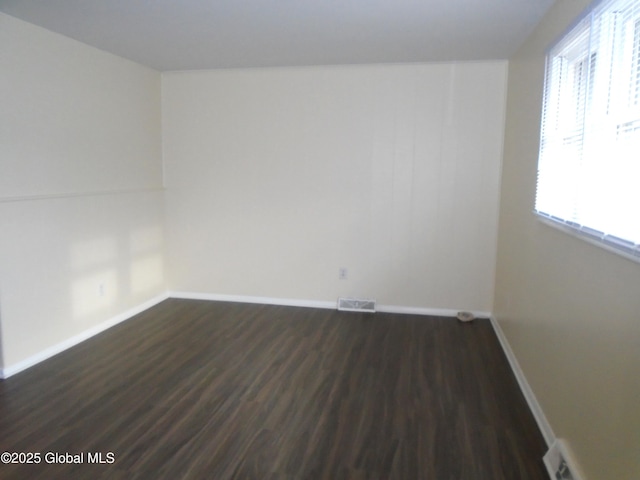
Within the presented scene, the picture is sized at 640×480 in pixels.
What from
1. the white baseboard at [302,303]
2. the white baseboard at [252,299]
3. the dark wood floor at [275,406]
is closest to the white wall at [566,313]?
the dark wood floor at [275,406]

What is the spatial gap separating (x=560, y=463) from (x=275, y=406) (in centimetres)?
151

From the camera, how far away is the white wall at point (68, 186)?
9.80 ft

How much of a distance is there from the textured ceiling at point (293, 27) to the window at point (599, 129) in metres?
0.74

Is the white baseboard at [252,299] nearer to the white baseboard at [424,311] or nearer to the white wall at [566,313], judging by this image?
the white baseboard at [424,311]

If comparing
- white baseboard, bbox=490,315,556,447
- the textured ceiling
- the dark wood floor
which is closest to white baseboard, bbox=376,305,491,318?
the dark wood floor

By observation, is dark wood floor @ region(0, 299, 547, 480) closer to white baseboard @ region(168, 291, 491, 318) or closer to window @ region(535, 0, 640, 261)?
white baseboard @ region(168, 291, 491, 318)

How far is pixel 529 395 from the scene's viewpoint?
2682 mm

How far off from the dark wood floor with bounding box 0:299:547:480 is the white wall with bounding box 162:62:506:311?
0.74 meters

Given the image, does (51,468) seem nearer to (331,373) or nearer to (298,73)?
(331,373)

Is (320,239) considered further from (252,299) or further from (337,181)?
(252,299)

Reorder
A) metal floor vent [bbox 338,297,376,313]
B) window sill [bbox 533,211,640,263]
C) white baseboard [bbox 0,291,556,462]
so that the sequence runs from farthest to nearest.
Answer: metal floor vent [bbox 338,297,376,313]
white baseboard [bbox 0,291,556,462]
window sill [bbox 533,211,640,263]

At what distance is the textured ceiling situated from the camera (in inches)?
108

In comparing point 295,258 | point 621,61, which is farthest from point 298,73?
point 621,61

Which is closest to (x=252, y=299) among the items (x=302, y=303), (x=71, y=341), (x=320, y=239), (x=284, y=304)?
(x=284, y=304)
